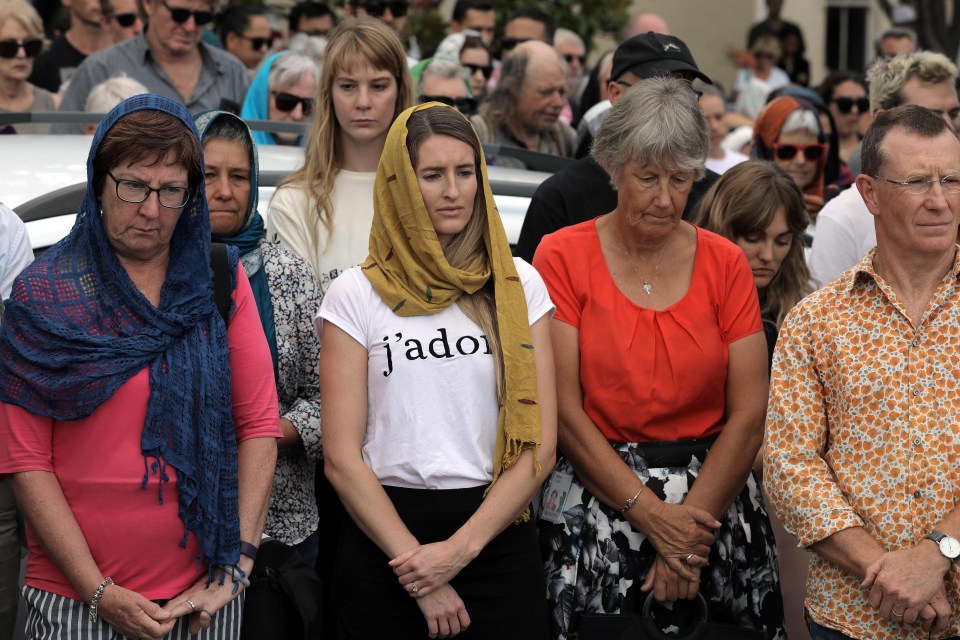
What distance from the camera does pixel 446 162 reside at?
12.0ft

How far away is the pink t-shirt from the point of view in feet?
10.8

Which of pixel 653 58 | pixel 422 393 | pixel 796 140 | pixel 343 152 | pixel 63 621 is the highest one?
pixel 653 58

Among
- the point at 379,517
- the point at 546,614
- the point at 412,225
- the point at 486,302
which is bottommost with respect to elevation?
the point at 546,614

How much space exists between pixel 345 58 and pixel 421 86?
8.01ft

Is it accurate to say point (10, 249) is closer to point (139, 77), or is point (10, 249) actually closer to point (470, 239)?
point (470, 239)

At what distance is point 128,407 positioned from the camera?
3301mm

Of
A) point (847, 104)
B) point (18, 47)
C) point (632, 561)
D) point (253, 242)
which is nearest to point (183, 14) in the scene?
point (18, 47)

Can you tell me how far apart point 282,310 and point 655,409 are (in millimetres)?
1182

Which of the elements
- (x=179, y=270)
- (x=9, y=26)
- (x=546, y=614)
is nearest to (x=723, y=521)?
(x=546, y=614)

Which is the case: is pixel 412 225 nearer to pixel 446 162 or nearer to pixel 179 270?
pixel 446 162

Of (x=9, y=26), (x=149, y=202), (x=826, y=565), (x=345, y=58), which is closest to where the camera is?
(x=149, y=202)

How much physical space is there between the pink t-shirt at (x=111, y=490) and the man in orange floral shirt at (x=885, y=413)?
1650mm

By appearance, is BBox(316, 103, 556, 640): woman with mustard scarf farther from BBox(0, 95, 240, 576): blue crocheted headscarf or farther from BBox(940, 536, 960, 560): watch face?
BBox(940, 536, 960, 560): watch face

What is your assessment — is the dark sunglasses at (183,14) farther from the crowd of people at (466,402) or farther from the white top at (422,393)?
the white top at (422,393)
